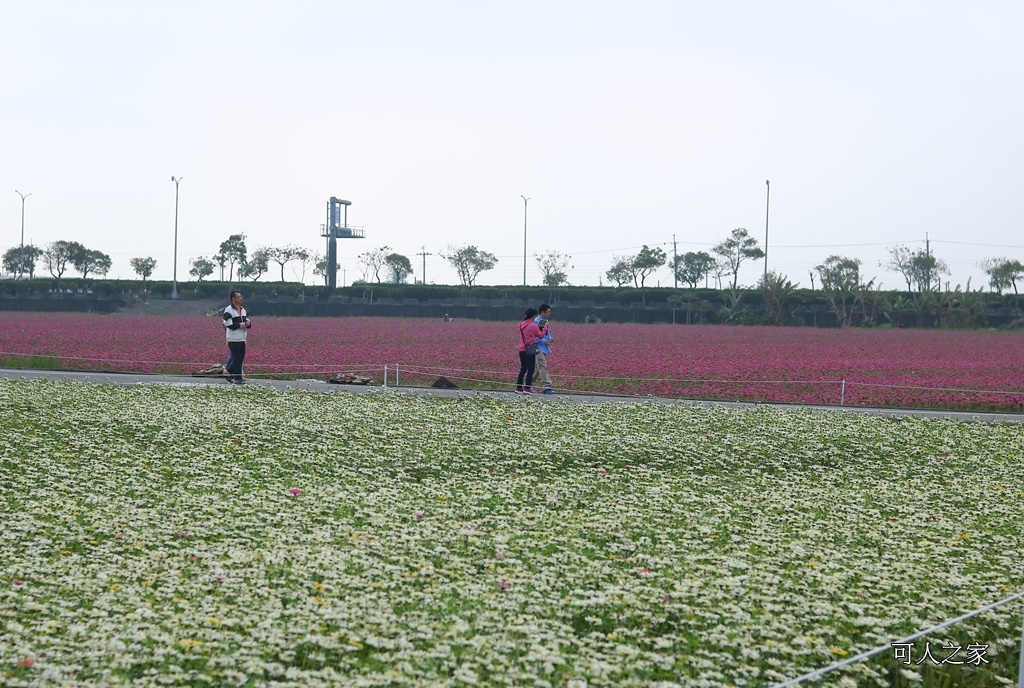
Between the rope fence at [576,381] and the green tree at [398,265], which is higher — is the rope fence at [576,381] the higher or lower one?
the lower one

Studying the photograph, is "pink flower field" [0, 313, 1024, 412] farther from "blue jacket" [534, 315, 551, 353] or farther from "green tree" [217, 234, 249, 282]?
"green tree" [217, 234, 249, 282]

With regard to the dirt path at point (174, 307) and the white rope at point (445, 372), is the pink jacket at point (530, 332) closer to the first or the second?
the white rope at point (445, 372)

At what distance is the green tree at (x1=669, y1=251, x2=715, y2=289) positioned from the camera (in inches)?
4254

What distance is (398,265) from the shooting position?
127062mm

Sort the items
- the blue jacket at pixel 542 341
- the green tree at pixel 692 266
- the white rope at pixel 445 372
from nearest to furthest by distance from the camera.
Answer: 1. the blue jacket at pixel 542 341
2. the white rope at pixel 445 372
3. the green tree at pixel 692 266

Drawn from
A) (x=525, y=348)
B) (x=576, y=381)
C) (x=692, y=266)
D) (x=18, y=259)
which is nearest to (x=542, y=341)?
(x=525, y=348)

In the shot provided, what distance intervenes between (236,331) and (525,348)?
542cm

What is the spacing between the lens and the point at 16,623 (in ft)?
19.6

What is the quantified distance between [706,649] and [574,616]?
0.90 m

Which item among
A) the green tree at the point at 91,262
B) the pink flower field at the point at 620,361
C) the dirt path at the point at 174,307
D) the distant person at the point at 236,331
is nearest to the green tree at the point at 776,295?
the pink flower field at the point at 620,361

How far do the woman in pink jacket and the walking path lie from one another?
300 mm

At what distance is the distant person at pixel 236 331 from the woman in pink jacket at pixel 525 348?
5068 millimetres

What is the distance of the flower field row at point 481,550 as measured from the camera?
18.6ft

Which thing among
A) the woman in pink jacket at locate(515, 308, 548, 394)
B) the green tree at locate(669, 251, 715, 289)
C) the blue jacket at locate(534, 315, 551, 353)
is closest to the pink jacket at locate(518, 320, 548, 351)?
the woman in pink jacket at locate(515, 308, 548, 394)
